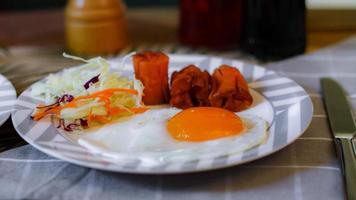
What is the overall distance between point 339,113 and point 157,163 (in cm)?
39

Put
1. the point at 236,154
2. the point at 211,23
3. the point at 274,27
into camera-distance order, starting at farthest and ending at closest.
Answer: the point at 211,23, the point at 274,27, the point at 236,154

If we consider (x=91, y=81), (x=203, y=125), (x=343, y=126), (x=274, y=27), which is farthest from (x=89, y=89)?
(x=274, y=27)

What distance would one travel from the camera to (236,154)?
727mm

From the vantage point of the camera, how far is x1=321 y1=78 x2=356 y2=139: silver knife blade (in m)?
0.85

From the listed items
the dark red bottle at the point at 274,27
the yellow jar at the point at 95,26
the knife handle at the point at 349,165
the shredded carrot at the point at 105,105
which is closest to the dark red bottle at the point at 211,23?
the dark red bottle at the point at 274,27

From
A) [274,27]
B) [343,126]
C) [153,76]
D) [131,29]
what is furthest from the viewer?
[131,29]

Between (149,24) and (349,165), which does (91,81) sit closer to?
(349,165)

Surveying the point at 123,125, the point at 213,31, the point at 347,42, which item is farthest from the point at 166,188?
the point at 347,42

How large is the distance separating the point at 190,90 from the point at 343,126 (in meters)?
0.27

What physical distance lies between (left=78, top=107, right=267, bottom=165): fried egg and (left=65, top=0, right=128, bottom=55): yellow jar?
55 cm

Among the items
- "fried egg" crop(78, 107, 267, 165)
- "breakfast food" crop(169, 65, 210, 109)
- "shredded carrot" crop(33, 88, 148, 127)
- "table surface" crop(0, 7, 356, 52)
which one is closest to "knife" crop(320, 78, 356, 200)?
"fried egg" crop(78, 107, 267, 165)

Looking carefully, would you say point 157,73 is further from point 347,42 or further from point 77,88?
point 347,42

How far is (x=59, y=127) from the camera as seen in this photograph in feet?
2.77

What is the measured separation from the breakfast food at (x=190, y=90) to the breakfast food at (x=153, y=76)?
0.03 meters
